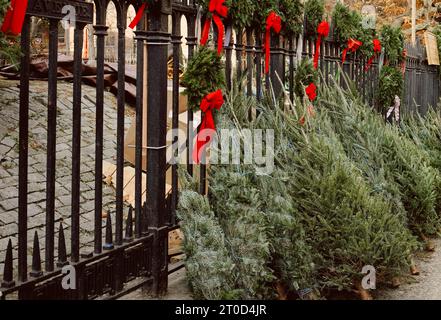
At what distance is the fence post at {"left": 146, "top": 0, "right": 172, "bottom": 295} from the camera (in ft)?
12.9

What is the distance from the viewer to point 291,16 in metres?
5.60

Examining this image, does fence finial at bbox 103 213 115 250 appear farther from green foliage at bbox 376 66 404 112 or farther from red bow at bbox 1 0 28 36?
green foliage at bbox 376 66 404 112

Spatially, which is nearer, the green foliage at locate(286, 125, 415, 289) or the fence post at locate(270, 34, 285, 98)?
the green foliage at locate(286, 125, 415, 289)

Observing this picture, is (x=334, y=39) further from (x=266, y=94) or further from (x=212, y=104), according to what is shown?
(x=212, y=104)

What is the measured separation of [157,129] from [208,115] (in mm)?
379

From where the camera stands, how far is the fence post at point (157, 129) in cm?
394

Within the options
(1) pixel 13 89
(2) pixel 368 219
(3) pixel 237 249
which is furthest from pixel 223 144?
(1) pixel 13 89

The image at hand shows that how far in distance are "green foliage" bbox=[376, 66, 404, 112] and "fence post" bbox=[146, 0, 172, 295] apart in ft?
17.4

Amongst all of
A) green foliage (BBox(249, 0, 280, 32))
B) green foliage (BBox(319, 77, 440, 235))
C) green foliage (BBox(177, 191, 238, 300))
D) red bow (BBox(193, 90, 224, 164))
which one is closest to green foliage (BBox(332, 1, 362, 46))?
green foliage (BBox(319, 77, 440, 235))

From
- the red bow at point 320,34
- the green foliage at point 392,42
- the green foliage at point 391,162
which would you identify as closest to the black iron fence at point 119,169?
the green foliage at point 391,162

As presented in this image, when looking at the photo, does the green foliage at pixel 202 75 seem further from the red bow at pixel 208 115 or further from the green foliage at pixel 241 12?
the green foliage at pixel 241 12

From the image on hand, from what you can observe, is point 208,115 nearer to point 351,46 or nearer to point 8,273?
point 8,273

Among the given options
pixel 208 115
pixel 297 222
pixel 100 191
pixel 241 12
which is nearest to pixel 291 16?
pixel 241 12
